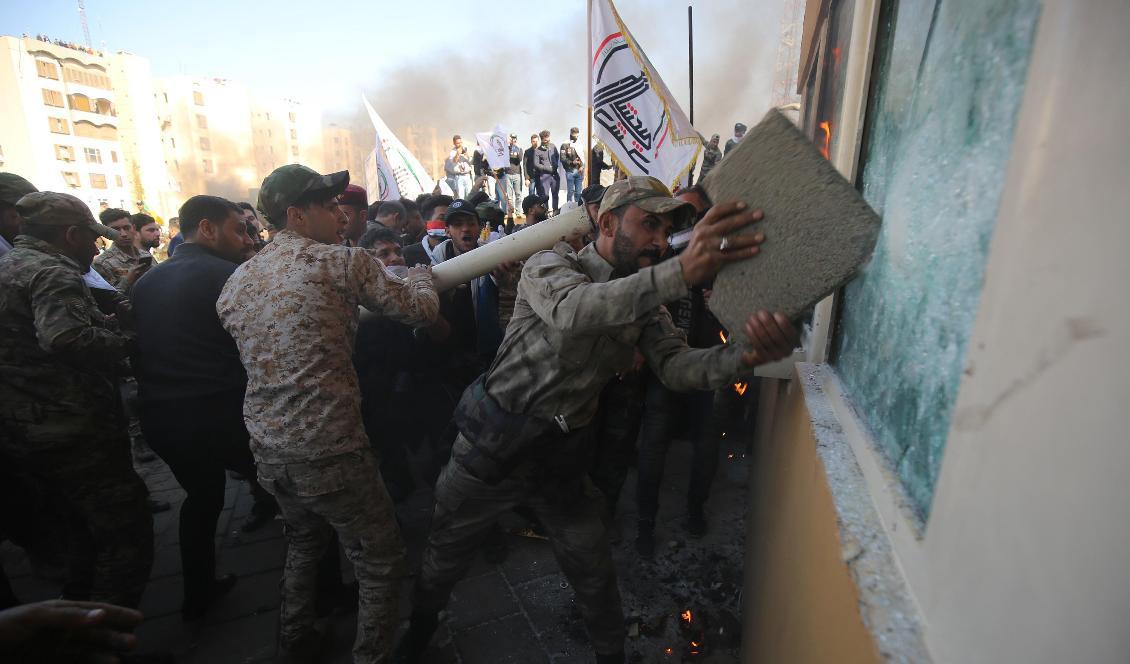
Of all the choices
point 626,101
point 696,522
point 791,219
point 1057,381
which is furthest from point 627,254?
point 626,101

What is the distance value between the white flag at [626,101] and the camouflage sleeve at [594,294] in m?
3.22

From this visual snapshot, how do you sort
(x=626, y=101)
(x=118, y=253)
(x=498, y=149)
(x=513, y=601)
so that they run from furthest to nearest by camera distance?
1. (x=498, y=149)
2. (x=118, y=253)
3. (x=626, y=101)
4. (x=513, y=601)

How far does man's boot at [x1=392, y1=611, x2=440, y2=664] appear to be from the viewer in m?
2.52

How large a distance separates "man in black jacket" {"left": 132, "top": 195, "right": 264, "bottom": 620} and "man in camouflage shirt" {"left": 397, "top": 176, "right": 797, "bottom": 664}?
126 centimetres

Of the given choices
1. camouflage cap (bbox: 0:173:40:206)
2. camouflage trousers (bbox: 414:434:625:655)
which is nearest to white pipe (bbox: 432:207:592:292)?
camouflage trousers (bbox: 414:434:625:655)

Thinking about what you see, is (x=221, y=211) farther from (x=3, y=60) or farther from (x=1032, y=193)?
(x=3, y=60)

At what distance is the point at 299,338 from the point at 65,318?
1261mm

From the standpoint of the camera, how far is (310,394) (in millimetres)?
2137

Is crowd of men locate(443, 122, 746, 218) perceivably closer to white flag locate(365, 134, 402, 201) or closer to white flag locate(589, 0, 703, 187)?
white flag locate(365, 134, 402, 201)

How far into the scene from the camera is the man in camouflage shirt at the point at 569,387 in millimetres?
1719

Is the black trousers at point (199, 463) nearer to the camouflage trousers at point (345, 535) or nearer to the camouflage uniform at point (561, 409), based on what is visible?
the camouflage trousers at point (345, 535)

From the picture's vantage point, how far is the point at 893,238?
1.33 metres

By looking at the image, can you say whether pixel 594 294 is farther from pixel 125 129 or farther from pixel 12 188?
pixel 125 129

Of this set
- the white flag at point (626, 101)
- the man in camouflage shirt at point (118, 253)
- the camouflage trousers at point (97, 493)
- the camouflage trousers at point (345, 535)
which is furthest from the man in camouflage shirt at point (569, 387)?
the man in camouflage shirt at point (118, 253)
